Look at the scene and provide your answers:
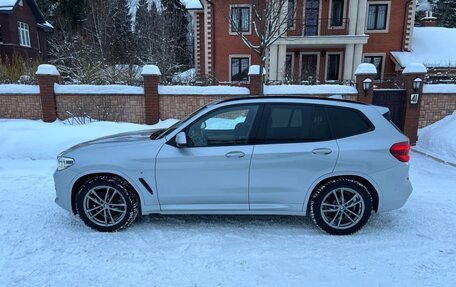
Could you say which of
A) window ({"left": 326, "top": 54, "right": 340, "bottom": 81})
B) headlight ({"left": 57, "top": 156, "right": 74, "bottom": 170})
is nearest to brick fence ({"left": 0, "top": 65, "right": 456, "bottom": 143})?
headlight ({"left": 57, "top": 156, "right": 74, "bottom": 170})

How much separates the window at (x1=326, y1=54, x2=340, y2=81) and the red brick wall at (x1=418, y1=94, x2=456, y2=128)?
11.8m

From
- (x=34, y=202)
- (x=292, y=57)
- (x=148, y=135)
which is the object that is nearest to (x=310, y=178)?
(x=148, y=135)

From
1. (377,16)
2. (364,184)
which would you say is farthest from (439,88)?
(377,16)

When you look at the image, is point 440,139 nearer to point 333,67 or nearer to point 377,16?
point 333,67

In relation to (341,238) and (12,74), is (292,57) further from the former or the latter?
(341,238)

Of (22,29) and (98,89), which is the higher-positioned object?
(22,29)

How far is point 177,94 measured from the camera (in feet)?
36.9

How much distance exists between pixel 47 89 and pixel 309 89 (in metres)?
8.67

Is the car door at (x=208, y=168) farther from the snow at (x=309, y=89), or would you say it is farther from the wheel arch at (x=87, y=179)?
the snow at (x=309, y=89)

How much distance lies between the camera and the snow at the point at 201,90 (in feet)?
36.6

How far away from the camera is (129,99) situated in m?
11.3

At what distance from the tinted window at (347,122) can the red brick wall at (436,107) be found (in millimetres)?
8589

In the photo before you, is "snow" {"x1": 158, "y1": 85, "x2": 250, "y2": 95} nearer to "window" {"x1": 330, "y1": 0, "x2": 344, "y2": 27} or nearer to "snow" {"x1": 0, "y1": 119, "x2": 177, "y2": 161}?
"snow" {"x1": 0, "y1": 119, "x2": 177, "y2": 161}

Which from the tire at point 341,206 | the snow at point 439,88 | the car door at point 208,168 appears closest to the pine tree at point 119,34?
the snow at point 439,88
